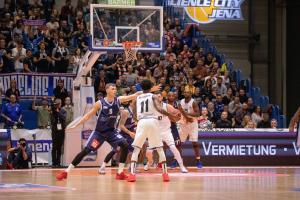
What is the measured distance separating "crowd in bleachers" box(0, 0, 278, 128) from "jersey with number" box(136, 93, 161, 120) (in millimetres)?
7880

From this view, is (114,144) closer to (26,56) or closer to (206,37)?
(26,56)

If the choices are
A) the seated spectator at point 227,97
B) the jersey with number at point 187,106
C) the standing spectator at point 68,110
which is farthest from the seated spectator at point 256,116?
the standing spectator at point 68,110

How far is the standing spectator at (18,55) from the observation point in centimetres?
2428

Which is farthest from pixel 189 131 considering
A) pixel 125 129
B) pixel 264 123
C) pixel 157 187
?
pixel 157 187

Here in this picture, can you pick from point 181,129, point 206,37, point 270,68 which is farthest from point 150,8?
point 270,68

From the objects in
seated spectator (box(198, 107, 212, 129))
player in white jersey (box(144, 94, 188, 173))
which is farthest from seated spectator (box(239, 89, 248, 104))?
player in white jersey (box(144, 94, 188, 173))

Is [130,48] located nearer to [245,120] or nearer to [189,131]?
[189,131]

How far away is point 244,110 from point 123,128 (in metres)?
8.41

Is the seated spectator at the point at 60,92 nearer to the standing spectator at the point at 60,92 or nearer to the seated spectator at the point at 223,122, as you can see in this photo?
the standing spectator at the point at 60,92

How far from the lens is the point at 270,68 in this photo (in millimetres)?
33250

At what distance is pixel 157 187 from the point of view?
1293 centimetres

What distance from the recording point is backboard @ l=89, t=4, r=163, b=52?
19797mm

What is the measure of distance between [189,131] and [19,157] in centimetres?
486

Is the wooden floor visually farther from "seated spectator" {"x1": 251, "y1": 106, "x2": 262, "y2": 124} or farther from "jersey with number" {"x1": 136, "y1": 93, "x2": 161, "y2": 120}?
"seated spectator" {"x1": 251, "y1": 106, "x2": 262, "y2": 124}
